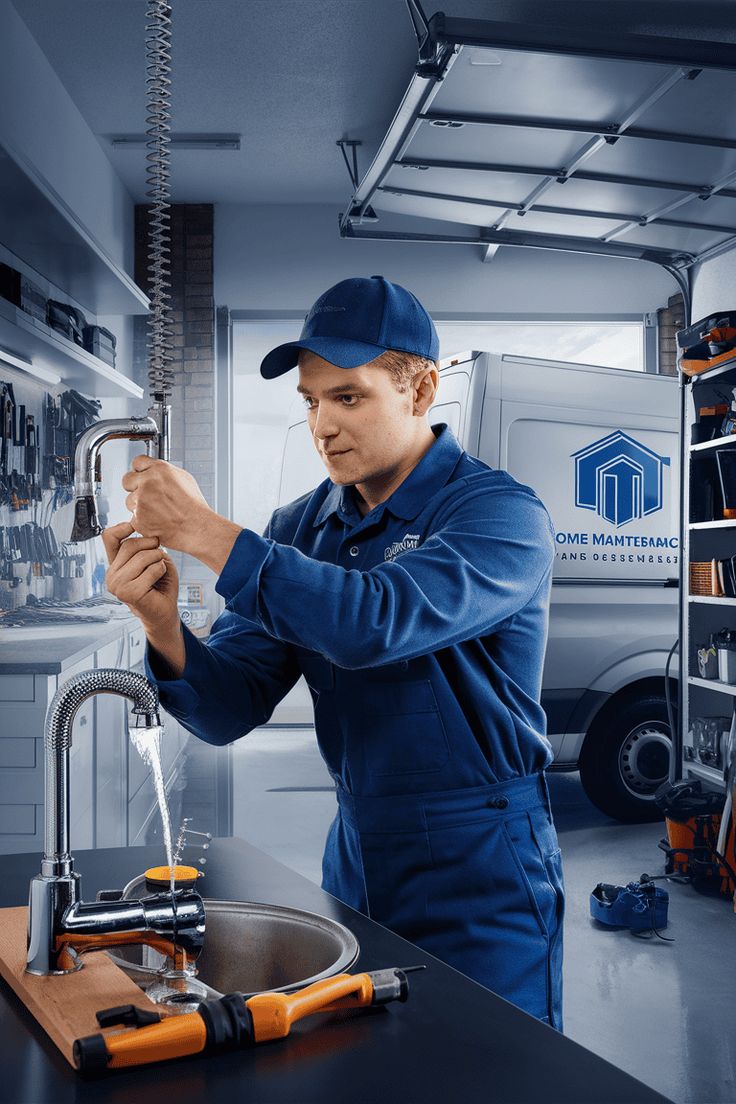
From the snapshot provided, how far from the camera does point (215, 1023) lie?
0.94m

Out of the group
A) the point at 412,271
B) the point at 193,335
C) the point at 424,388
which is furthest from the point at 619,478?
the point at 424,388

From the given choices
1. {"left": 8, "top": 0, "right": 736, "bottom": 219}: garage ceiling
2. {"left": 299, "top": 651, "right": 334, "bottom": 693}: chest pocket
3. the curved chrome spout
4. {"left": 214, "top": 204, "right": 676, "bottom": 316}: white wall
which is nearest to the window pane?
{"left": 214, "top": 204, "right": 676, "bottom": 316}: white wall

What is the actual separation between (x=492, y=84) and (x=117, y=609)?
334cm

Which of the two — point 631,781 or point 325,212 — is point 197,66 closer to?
point 325,212

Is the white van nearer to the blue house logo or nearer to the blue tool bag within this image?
the blue house logo

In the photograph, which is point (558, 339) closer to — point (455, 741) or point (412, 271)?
point (412, 271)

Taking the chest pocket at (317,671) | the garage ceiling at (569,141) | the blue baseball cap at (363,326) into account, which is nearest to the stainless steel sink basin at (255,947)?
the chest pocket at (317,671)

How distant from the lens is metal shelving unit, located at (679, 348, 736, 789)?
5117 mm

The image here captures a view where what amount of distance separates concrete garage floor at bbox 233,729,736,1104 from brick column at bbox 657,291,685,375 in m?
3.58

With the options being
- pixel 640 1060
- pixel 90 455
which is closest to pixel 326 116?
pixel 640 1060

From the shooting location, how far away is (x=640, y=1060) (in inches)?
115

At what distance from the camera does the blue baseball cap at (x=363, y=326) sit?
4.97 ft

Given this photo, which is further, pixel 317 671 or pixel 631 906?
pixel 631 906

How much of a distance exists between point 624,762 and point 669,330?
3.95m
